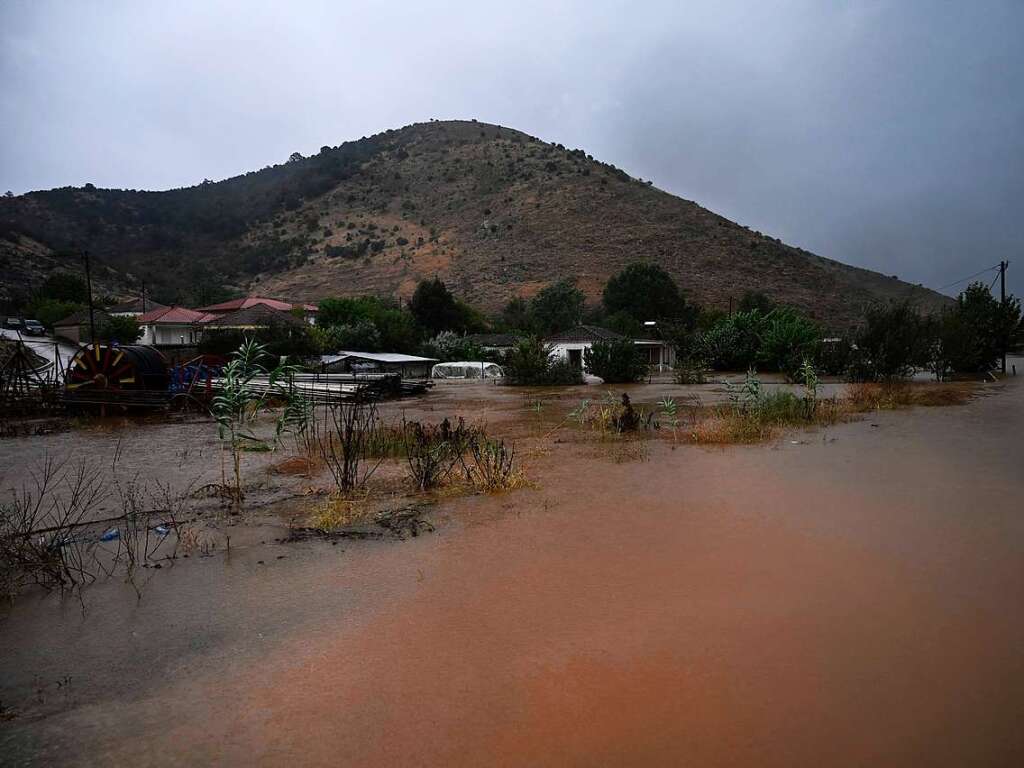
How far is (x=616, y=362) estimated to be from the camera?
1287 inches

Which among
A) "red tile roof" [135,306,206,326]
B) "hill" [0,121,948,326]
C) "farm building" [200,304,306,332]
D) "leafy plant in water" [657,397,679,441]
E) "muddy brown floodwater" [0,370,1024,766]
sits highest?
"hill" [0,121,948,326]

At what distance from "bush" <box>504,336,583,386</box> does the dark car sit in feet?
90.6

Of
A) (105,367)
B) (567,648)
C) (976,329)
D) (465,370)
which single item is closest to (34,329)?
(105,367)

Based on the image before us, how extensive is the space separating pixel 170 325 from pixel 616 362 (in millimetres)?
25461

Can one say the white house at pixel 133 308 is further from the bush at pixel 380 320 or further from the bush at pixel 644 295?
the bush at pixel 644 295

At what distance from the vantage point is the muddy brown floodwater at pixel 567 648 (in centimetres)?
395

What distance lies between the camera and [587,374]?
33906mm

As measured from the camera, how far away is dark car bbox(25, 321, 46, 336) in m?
40.1

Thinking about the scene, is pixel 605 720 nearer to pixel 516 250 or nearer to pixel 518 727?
pixel 518 727

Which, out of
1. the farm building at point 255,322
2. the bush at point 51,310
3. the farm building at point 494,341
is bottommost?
the farm building at point 494,341

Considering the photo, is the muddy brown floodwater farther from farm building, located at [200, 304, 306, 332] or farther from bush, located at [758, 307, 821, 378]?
farm building, located at [200, 304, 306, 332]

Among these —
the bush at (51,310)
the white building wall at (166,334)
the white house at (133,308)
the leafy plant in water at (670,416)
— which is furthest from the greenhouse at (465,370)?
the bush at (51,310)

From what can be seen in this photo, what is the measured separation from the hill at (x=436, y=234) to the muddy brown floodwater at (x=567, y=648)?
51.5m

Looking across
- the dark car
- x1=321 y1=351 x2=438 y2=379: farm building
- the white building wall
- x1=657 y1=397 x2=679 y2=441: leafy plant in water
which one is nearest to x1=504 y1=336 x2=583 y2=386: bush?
x1=321 y1=351 x2=438 y2=379: farm building
